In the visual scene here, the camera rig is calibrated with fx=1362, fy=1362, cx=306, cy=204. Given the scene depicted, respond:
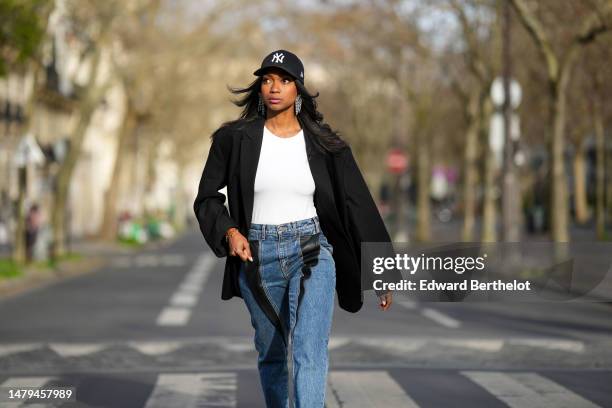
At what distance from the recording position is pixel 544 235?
180 feet

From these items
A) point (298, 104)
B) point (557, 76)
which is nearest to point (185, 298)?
point (557, 76)

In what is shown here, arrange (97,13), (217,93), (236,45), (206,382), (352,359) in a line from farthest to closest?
(217,93), (236,45), (97,13), (352,359), (206,382)

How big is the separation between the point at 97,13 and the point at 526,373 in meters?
22.9

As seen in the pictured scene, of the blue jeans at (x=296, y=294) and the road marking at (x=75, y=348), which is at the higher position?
the blue jeans at (x=296, y=294)

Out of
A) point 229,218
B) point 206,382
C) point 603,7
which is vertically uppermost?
point 603,7

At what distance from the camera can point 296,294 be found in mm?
5629

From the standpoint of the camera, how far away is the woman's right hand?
18.1 ft

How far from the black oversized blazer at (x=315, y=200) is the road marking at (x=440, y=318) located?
378 inches

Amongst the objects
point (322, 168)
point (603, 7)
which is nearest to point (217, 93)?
point (603, 7)

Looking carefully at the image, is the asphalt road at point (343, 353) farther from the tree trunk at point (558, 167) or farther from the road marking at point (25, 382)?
the tree trunk at point (558, 167)

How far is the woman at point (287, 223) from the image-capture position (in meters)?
5.58

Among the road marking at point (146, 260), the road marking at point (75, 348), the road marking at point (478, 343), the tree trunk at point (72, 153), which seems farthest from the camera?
the road marking at point (146, 260)

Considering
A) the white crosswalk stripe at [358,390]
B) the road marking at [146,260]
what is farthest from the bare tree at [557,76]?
the white crosswalk stripe at [358,390]

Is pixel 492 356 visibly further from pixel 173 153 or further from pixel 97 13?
pixel 173 153
